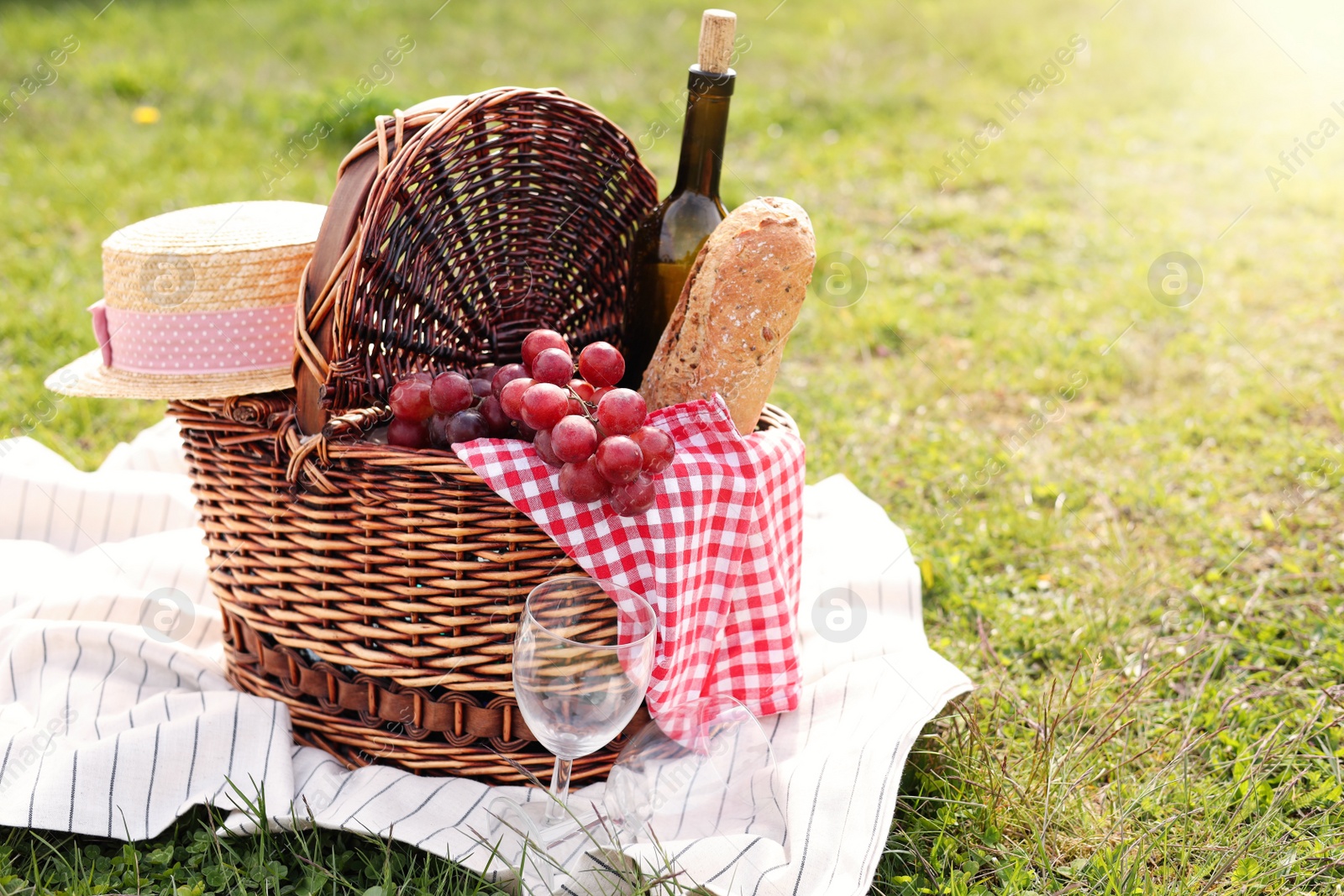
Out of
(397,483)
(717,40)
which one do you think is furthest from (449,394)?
(717,40)

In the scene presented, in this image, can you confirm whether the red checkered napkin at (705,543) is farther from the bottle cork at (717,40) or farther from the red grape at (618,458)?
the bottle cork at (717,40)

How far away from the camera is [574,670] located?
160 centimetres

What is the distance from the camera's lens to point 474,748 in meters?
2.05

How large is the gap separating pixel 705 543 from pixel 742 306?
0.46 metres

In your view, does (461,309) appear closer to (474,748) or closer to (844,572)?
(474,748)

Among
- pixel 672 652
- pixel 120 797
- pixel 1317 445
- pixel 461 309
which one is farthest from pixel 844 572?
pixel 1317 445

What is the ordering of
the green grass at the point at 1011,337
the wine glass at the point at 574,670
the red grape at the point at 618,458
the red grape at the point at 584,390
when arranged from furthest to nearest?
the green grass at the point at 1011,337, the red grape at the point at 584,390, the red grape at the point at 618,458, the wine glass at the point at 574,670

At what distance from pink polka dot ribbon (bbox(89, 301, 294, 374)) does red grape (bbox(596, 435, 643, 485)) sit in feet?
2.62

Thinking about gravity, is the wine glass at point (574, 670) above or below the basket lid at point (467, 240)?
below

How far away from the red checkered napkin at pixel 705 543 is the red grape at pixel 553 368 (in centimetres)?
12

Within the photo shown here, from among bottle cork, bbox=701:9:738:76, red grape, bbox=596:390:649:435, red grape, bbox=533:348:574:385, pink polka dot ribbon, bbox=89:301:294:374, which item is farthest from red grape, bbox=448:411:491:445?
bottle cork, bbox=701:9:738:76

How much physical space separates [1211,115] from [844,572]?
5.27 m

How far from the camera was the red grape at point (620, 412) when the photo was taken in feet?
5.75

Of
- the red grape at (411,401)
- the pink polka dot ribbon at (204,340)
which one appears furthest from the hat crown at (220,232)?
the red grape at (411,401)
